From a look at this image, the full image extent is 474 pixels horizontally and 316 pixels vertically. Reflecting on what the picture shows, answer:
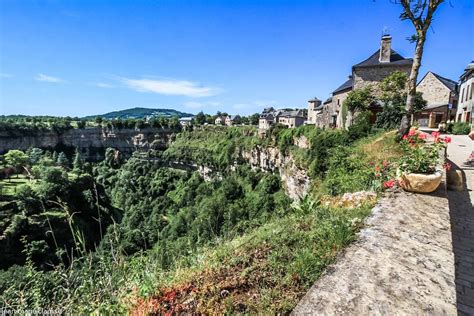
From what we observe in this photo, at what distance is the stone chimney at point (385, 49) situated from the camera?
18.6 meters

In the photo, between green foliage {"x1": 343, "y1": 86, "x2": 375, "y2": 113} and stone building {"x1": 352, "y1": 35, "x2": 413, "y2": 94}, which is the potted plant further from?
stone building {"x1": 352, "y1": 35, "x2": 413, "y2": 94}

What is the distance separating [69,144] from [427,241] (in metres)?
79.8

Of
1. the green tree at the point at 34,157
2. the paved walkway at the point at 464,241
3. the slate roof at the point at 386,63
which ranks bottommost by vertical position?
the green tree at the point at 34,157

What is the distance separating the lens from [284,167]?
25.2 metres

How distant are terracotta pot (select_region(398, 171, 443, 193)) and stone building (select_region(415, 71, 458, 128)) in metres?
25.1

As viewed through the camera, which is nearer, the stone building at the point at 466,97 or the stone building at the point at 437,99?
the stone building at the point at 466,97

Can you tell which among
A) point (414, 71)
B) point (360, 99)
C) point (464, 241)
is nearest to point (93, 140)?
point (360, 99)

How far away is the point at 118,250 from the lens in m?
2.86

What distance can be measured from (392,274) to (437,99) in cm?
3457

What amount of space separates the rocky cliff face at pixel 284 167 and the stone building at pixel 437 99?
561 inches

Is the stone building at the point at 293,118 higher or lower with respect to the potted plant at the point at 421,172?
higher

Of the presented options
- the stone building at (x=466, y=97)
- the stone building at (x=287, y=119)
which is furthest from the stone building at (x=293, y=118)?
the stone building at (x=466, y=97)

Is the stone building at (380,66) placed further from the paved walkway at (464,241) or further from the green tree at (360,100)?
the paved walkway at (464,241)

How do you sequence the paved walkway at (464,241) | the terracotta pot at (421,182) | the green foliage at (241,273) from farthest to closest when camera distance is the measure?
1. the terracotta pot at (421,182)
2. the paved walkway at (464,241)
3. the green foliage at (241,273)
